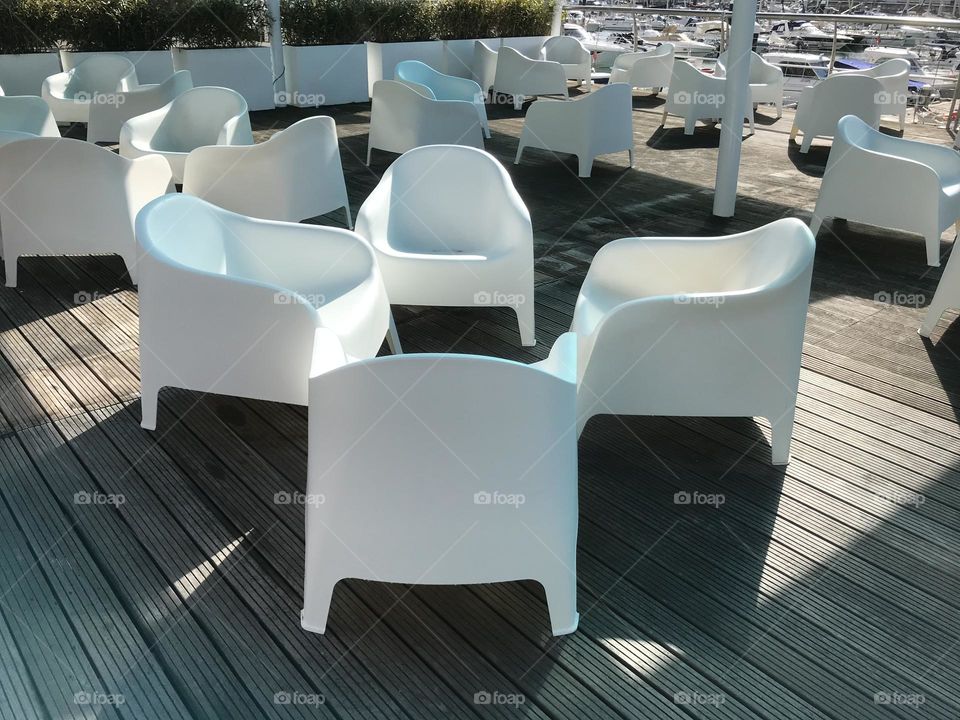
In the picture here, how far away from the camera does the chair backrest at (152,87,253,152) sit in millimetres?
5629

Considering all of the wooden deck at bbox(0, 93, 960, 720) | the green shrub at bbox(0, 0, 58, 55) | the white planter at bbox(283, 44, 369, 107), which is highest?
the green shrub at bbox(0, 0, 58, 55)

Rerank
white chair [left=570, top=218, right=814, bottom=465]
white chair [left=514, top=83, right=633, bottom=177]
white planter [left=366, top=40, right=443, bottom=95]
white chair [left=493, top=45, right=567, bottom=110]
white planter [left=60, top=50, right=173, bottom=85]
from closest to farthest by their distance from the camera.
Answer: white chair [left=570, top=218, right=814, bottom=465] < white chair [left=514, top=83, right=633, bottom=177] < white planter [left=60, top=50, right=173, bottom=85] < white chair [left=493, top=45, right=567, bottom=110] < white planter [left=366, top=40, right=443, bottom=95]

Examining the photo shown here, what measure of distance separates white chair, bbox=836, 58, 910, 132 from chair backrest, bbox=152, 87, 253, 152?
213 inches

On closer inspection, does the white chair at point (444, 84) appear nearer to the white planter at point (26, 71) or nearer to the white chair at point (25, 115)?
the white chair at point (25, 115)

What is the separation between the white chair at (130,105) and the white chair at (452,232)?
3.20 m

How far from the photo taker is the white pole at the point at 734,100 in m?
5.00

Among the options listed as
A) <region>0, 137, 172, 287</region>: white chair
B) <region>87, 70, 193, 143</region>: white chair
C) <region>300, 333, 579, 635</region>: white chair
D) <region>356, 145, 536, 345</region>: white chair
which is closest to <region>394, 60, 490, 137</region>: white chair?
<region>87, 70, 193, 143</region>: white chair

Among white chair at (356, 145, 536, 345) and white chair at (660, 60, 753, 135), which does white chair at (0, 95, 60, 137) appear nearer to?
white chair at (356, 145, 536, 345)

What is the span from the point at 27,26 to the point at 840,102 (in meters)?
7.68

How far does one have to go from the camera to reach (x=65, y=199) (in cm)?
408

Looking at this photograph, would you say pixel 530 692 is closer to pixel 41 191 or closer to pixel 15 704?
pixel 15 704

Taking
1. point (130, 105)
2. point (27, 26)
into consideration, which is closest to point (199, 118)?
point (130, 105)

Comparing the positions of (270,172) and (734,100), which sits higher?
(734,100)

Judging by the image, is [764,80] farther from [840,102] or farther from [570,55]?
[570,55]
